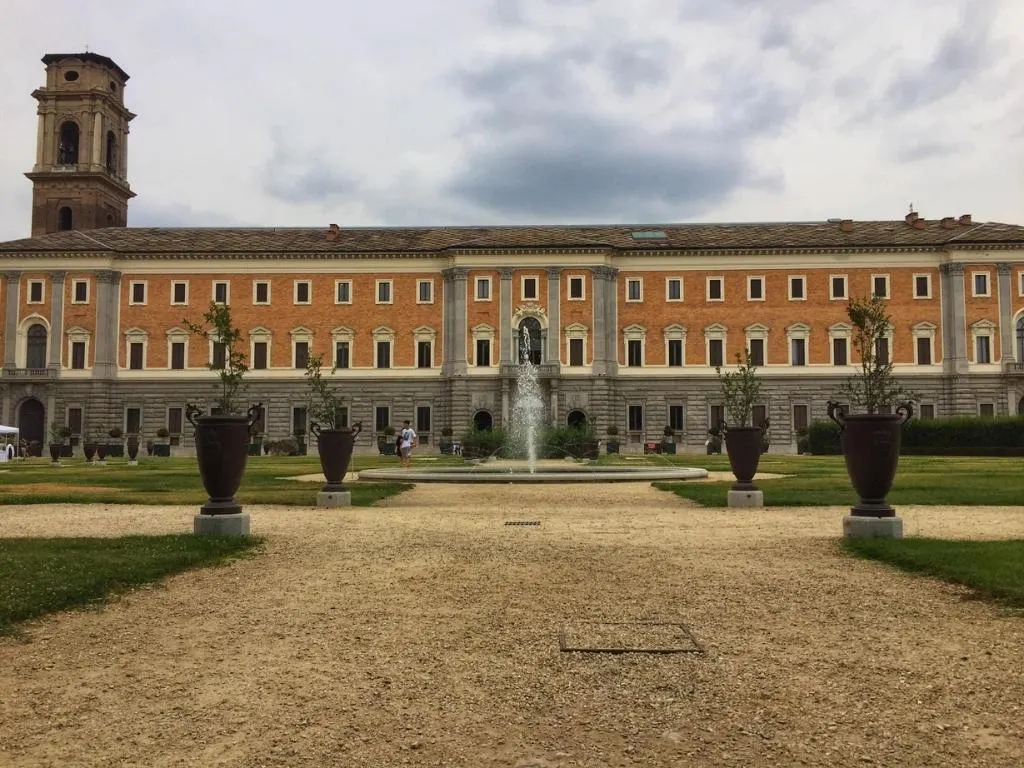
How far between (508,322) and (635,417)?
9.27 meters

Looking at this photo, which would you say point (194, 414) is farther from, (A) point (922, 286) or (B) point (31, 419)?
(A) point (922, 286)

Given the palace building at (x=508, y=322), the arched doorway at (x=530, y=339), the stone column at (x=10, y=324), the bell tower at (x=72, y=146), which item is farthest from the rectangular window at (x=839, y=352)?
the bell tower at (x=72, y=146)

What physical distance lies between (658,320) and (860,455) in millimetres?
43175

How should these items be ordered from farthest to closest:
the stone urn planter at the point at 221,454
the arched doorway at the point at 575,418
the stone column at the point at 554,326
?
the stone column at the point at 554,326 < the arched doorway at the point at 575,418 < the stone urn planter at the point at 221,454

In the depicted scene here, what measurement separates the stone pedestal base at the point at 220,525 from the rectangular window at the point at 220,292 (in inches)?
1778

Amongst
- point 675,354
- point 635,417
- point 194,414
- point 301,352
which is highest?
point 301,352

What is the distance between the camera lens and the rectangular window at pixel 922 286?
51.8 meters

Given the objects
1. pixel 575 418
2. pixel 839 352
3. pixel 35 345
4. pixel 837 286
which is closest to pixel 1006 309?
pixel 837 286

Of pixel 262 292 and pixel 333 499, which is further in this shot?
pixel 262 292

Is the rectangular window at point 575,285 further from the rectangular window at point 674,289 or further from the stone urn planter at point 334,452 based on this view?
the stone urn planter at point 334,452

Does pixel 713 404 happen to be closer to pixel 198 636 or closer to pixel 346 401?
pixel 346 401

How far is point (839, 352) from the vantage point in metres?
52.2

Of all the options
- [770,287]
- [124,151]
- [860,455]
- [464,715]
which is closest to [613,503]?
[860,455]

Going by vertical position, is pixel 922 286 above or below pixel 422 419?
above
